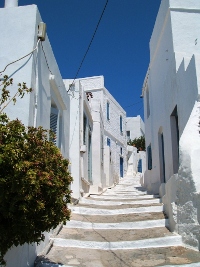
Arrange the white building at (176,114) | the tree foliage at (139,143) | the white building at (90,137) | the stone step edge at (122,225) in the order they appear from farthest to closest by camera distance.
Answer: the tree foliage at (139,143) < the white building at (90,137) < the stone step edge at (122,225) < the white building at (176,114)

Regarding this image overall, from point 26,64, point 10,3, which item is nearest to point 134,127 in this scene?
point 10,3

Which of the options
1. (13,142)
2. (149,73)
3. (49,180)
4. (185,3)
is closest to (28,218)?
(49,180)

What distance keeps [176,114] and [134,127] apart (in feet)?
102

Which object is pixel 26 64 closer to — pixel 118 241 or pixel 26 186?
pixel 26 186

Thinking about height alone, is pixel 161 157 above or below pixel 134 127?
below

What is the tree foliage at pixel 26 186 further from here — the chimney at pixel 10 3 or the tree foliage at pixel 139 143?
the tree foliage at pixel 139 143

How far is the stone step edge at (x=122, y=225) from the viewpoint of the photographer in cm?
848

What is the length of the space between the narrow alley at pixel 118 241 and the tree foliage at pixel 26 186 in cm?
175

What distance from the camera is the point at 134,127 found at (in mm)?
41938

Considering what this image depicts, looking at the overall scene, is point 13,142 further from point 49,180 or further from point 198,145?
point 198,145

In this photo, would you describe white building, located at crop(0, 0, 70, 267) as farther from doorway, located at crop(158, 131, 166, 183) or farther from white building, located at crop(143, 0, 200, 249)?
doorway, located at crop(158, 131, 166, 183)

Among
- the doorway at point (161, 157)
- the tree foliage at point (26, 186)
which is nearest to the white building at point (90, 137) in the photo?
the doorway at point (161, 157)

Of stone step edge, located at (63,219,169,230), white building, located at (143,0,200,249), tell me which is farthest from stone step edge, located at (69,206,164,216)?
stone step edge, located at (63,219,169,230)

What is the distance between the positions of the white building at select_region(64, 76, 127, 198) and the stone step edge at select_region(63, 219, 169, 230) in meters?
3.28
